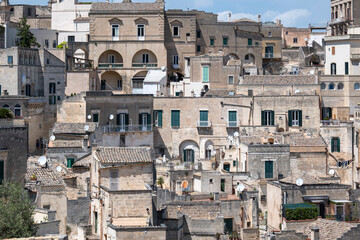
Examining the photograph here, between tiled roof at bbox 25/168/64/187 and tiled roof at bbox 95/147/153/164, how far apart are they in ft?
9.50

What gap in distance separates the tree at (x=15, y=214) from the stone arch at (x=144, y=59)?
4084 centimetres

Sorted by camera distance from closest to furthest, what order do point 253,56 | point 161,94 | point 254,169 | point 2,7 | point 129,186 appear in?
point 129,186 < point 254,169 < point 161,94 < point 253,56 < point 2,7

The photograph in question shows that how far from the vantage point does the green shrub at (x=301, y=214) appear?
35719 millimetres

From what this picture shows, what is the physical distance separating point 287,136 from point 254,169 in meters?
3.81

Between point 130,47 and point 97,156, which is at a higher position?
point 130,47

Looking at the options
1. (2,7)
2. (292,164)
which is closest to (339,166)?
(292,164)

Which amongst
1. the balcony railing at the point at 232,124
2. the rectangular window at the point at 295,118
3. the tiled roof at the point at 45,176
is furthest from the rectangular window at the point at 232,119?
the tiled roof at the point at 45,176

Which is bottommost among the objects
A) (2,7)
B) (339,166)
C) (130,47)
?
(339,166)

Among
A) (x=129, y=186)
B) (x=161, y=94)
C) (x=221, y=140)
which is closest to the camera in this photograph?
(x=129, y=186)

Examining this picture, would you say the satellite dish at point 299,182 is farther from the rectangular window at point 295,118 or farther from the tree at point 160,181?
the rectangular window at point 295,118

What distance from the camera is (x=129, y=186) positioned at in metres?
34.9

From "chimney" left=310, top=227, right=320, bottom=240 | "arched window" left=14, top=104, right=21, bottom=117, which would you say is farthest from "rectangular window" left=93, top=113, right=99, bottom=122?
"chimney" left=310, top=227, right=320, bottom=240

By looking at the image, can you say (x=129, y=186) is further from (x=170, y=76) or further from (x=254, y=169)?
(x=170, y=76)

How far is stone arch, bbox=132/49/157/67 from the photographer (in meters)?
69.0
